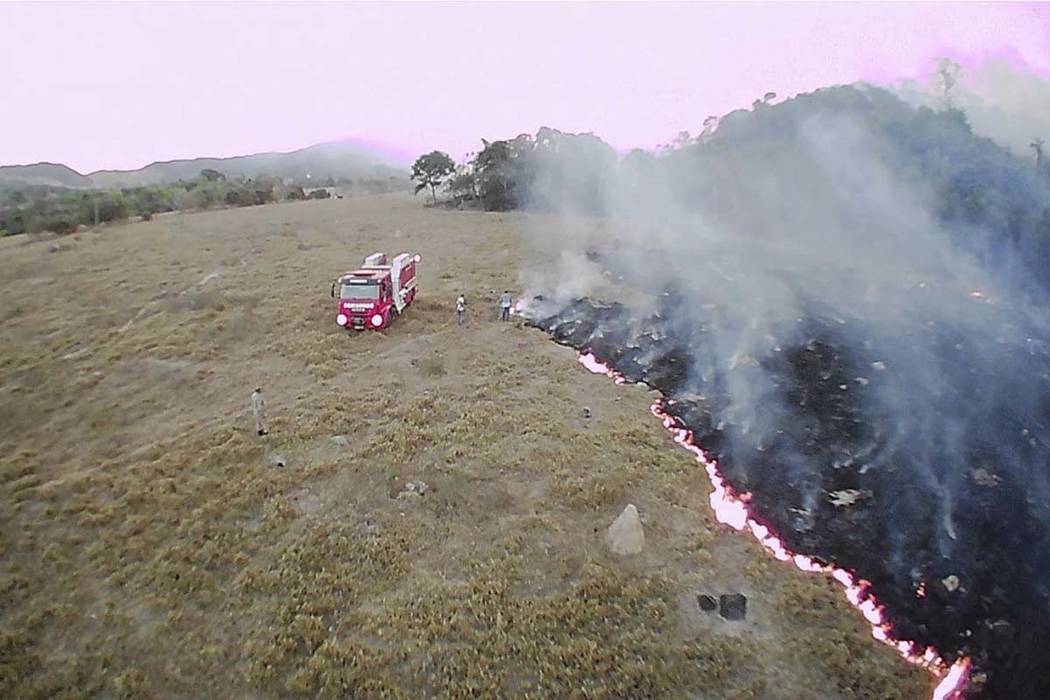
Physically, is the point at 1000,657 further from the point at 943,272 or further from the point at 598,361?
the point at 943,272

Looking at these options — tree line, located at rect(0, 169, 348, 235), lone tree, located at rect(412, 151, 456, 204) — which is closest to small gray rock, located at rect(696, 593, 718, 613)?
tree line, located at rect(0, 169, 348, 235)

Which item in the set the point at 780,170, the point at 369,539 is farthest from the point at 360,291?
the point at 780,170

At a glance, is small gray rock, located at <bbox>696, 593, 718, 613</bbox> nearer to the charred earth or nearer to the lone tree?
the charred earth

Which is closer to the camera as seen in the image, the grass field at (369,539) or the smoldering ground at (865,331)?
the grass field at (369,539)

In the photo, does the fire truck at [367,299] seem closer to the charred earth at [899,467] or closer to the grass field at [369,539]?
the grass field at [369,539]

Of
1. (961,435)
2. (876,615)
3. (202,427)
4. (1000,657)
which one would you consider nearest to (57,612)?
(202,427)

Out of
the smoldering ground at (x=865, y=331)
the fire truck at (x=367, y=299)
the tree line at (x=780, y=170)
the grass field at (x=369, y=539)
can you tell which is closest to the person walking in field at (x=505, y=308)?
the grass field at (x=369, y=539)

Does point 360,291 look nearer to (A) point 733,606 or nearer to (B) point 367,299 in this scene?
(B) point 367,299
